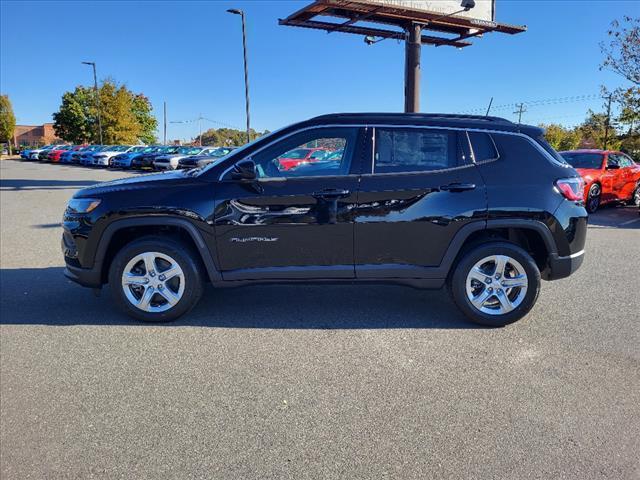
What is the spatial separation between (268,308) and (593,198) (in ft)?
34.7

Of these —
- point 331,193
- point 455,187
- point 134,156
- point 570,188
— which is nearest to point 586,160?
point 570,188

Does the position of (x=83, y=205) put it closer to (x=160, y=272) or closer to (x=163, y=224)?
(x=163, y=224)

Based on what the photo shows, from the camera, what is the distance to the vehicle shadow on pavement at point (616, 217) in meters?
10.3

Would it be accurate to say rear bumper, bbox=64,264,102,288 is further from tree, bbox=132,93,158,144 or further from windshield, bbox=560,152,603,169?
tree, bbox=132,93,158,144

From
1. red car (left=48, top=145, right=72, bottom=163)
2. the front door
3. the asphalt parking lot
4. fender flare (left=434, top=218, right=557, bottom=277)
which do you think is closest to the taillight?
fender flare (left=434, top=218, right=557, bottom=277)

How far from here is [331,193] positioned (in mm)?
4035

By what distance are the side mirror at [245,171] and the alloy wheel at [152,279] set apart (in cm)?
95

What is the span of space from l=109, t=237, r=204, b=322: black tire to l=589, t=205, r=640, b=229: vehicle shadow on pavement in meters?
9.14

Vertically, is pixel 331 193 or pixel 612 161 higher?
pixel 612 161

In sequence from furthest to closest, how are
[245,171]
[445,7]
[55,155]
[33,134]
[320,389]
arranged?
[33,134] → [55,155] → [445,7] → [245,171] → [320,389]

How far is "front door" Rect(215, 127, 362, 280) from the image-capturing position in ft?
13.3

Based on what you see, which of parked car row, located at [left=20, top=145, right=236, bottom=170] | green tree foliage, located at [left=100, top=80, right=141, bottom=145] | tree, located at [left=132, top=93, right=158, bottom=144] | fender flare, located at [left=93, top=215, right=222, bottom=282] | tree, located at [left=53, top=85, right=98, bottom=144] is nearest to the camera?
fender flare, located at [left=93, top=215, right=222, bottom=282]

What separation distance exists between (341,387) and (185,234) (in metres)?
2.08

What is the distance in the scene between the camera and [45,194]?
15.5 m
